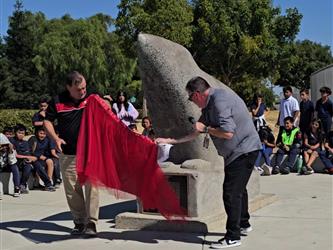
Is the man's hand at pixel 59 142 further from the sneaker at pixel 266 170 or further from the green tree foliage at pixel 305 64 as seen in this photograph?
the green tree foliage at pixel 305 64

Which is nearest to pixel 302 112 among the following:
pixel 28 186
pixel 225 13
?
pixel 28 186

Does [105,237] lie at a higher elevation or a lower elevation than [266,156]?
lower

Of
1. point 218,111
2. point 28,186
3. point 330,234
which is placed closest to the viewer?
point 218,111

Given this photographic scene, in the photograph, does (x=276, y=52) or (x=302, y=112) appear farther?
(x=276, y=52)

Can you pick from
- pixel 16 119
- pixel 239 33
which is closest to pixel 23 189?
pixel 16 119

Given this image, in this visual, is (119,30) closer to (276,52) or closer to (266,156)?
(276,52)

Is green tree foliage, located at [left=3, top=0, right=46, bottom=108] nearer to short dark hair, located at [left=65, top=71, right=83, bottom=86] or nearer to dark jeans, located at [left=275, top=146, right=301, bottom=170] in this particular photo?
dark jeans, located at [left=275, top=146, right=301, bottom=170]

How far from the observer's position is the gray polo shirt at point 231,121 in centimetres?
508

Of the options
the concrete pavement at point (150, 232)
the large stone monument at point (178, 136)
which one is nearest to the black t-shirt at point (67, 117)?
the large stone monument at point (178, 136)

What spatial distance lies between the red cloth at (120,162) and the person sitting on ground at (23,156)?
3900 mm

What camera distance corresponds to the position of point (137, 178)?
19.0 feet

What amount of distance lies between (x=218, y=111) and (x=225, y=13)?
2632 centimetres

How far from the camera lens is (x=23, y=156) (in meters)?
9.57

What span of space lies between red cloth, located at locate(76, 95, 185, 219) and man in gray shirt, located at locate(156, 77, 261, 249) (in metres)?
0.69
